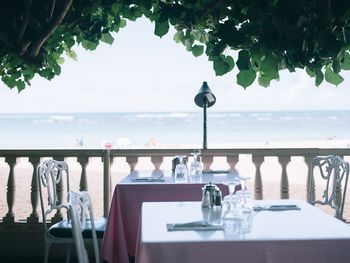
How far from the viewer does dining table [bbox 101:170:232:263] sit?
3443 mm

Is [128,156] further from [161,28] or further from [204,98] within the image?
[161,28]

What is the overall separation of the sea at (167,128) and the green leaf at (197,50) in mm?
24912

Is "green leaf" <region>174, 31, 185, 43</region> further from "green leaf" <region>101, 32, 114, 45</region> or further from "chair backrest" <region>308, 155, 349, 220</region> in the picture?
"chair backrest" <region>308, 155, 349, 220</region>

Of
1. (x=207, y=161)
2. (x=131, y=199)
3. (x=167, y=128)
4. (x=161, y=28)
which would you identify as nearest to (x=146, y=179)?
(x=131, y=199)

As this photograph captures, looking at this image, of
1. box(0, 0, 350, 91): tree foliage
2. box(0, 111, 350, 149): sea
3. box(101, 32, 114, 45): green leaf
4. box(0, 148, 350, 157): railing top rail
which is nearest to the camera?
box(0, 0, 350, 91): tree foliage

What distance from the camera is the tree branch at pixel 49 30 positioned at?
2576 millimetres

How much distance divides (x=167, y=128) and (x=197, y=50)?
109 ft

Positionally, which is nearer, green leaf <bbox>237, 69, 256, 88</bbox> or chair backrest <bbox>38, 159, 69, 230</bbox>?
green leaf <bbox>237, 69, 256, 88</bbox>

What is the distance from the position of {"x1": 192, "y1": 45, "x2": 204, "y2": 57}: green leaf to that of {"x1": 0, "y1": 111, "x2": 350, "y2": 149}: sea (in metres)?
24.9

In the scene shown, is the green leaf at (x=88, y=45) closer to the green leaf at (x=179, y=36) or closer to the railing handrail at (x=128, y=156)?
the green leaf at (x=179, y=36)

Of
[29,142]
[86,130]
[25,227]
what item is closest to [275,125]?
[86,130]

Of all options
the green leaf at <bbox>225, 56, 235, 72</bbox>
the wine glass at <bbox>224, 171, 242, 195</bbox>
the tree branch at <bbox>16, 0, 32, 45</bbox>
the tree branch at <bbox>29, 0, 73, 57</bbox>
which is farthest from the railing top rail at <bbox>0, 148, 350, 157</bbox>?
the green leaf at <bbox>225, 56, 235, 72</bbox>

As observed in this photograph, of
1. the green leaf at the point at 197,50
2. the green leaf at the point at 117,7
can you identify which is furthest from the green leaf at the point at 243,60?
the green leaf at the point at 117,7

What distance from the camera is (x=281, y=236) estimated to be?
6.53ft
